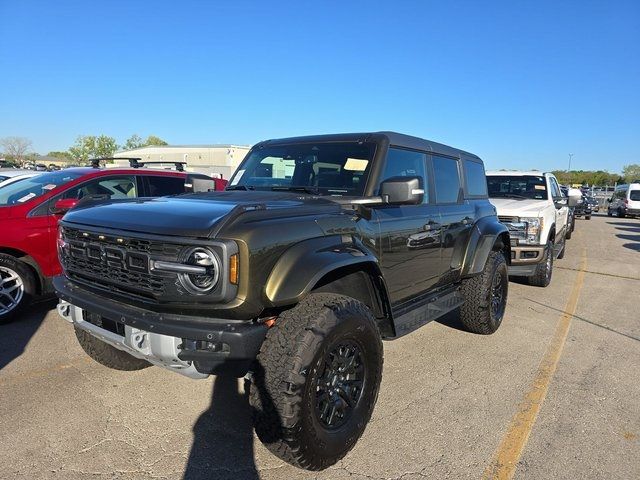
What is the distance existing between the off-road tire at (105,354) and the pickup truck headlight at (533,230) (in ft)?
19.5

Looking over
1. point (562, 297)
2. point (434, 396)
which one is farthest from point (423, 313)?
point (562, 297)

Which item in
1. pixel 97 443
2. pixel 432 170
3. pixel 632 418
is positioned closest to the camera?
pixel 97 443

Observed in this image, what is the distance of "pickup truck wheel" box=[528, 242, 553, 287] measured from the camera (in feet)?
24.1

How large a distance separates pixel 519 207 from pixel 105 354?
652 cm

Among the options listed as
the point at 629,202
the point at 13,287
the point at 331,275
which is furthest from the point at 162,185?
the point at 629,202

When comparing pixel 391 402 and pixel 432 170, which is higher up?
pixel 432 170

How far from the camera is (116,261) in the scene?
2.73 meters

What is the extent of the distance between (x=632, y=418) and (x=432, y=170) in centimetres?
256

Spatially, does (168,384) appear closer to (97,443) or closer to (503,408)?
(97,443)

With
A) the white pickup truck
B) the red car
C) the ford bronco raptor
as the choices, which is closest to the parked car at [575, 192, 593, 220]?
the white pickup truck

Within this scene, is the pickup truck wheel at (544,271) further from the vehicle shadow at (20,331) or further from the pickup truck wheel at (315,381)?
the vehicle shadow at (20,331)

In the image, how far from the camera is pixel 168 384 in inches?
146

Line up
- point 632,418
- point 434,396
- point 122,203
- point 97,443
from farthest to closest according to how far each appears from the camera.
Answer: point 434,396, point 632,418, point 122,203, point 97,443

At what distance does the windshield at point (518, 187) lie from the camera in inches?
348
